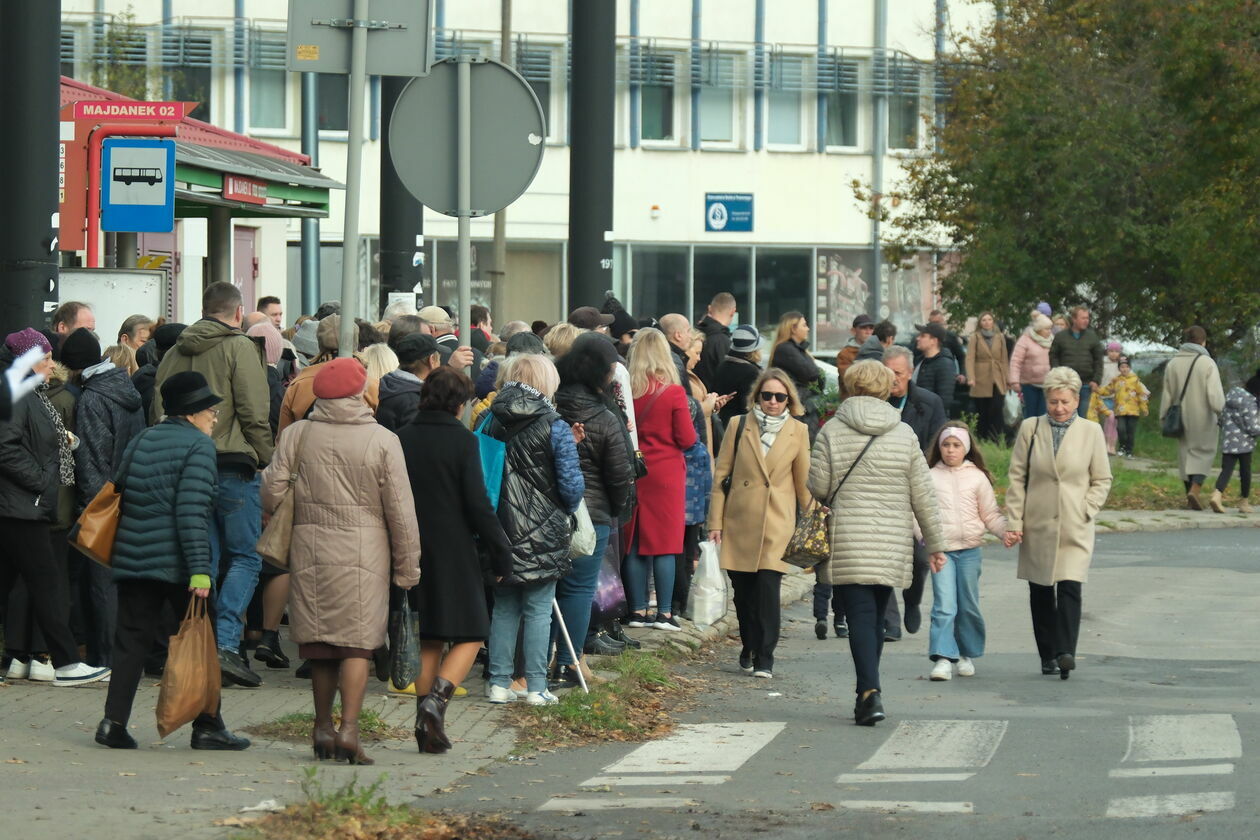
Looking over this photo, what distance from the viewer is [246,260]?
113ft

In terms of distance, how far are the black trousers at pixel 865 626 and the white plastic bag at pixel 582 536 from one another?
1.22 metres

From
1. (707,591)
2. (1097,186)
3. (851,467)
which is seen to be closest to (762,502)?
(707,591)

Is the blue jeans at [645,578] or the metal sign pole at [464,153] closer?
the metal sign pole at [464,153]

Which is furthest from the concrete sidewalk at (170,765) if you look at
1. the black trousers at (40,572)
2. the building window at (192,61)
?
the building window at (192,61)

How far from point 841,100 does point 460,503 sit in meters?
42.8

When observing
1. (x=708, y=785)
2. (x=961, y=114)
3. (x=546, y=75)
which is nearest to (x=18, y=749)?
(x=708, y=785)

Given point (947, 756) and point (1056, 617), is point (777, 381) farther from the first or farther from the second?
point (947, 756)

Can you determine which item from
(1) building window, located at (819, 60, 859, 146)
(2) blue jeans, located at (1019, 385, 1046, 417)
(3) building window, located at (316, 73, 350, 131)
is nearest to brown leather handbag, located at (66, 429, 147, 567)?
(2) blue jeans, located at (1019, 385, 1046, 417)

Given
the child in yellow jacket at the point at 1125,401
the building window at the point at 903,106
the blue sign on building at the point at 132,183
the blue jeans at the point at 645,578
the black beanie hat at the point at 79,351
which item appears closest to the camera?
the black beanie hat at the point at 79,351

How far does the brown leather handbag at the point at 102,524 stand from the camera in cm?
909

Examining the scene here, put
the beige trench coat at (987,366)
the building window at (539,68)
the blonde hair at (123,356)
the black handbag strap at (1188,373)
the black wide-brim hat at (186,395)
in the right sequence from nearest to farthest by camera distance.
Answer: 1. the black wide-brim hat at (186,395)
2. the blonde hair at (123,356)
3. the black handbag strap at (1188,373)
4. the beige trench coat at (987,366)
5. the building window at (539,68)

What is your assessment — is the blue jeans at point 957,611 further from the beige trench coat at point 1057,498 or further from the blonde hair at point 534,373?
the blonde hair at point 534,373

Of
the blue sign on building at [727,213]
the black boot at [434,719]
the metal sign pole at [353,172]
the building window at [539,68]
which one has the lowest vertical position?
the black boot at [434,719]

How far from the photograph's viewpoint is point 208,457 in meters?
9.09
